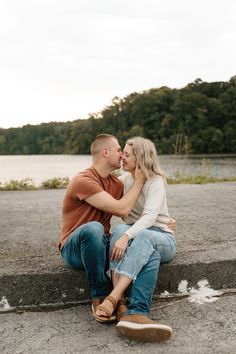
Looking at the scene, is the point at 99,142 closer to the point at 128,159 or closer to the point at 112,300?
the point at 128,159

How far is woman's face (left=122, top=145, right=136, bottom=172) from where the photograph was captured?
3516mm

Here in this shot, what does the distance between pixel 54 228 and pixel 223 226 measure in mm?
2004

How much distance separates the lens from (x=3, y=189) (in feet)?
35.1

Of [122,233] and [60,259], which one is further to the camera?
[60,259]

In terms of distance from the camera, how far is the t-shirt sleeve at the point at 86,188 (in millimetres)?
3277

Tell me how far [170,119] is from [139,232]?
6861 cm

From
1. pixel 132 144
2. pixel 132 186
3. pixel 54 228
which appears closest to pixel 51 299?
pixel 132 186

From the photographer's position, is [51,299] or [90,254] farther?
[51,299]

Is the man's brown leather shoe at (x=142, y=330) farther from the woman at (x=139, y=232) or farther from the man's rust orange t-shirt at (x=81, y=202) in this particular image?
the man's rust orange t-shirt at (x=81, y=202)

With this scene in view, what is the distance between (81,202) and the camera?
3.43 metres

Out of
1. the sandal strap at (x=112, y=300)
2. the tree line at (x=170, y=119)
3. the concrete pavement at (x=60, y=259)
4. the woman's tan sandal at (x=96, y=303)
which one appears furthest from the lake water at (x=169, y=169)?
the tree line at (x=170, y=119)

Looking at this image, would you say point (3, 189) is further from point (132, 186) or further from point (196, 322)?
point (196, 322)

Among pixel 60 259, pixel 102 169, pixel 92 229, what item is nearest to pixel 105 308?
pixel 92 229

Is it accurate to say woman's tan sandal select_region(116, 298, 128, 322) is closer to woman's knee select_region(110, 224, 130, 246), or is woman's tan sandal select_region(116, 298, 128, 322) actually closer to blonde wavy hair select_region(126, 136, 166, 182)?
woman's knee select_region(110, 224, 130, 246)
